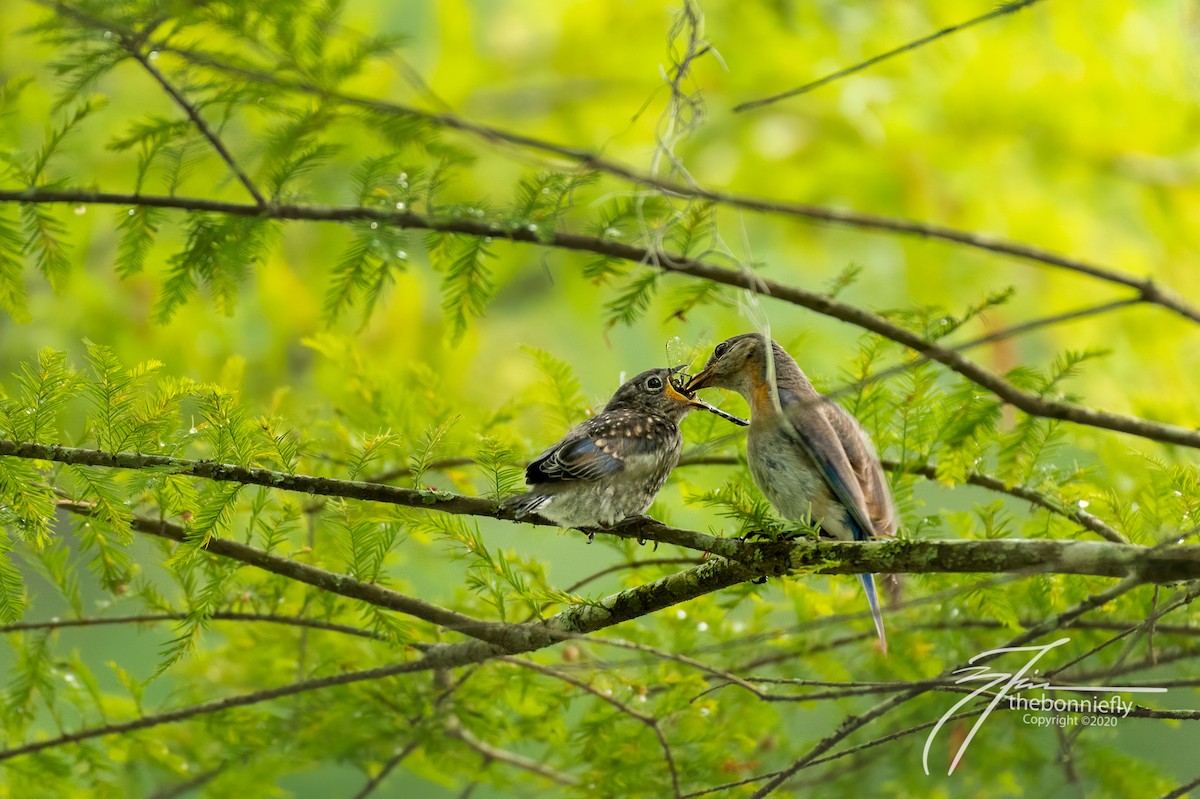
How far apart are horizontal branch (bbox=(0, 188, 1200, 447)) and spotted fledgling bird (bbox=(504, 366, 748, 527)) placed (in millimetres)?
265

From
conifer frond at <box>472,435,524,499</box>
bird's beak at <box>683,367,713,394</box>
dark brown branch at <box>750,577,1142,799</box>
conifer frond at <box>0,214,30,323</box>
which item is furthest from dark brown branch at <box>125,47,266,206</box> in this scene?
dark brown branch at <box>750,577,1142,799</box>

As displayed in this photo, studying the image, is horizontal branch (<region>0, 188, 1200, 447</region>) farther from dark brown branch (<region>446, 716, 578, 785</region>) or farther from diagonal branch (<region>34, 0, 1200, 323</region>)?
dark brown branch (<region>446, 716, 578, 785</region>)

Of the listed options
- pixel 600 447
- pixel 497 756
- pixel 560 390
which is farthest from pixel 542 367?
pixel 497 756

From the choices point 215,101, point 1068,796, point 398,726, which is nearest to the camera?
point 215,101

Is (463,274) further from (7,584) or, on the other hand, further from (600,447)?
(7,584)

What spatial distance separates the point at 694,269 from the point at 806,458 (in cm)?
42

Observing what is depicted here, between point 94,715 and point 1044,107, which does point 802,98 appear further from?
point 94,715

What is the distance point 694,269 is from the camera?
165 centimetres

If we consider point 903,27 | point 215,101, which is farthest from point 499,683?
point 903,27

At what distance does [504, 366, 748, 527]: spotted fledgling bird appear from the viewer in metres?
1.88

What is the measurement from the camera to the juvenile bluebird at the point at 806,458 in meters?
1.84

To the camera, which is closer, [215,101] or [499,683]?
[215,101]

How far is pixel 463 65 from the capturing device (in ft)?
13.1

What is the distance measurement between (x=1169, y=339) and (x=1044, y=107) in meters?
0.94
